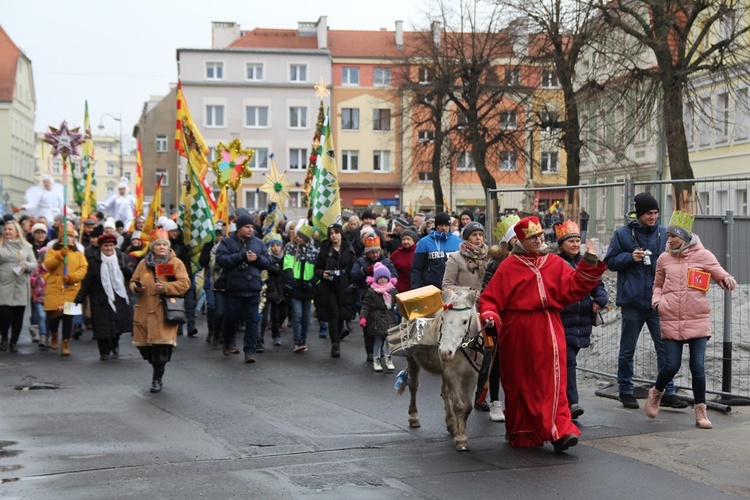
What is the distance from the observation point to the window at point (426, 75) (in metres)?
42.3

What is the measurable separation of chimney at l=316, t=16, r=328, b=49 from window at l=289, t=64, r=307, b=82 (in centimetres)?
236

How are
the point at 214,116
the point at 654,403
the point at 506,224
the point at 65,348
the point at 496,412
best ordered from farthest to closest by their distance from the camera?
the point at 214,116
the point at 65,348
the point at 506,224
the point at 496,412
the point at 654,403

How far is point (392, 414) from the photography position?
33.3 ft

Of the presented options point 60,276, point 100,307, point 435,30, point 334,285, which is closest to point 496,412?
point 334,285

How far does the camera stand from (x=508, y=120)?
40.9 meters

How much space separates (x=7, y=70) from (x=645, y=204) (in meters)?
87.6

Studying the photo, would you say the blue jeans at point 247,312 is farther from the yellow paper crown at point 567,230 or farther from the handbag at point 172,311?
the yellow paper crown at point 567,230

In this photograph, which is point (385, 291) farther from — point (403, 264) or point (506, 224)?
point (506, 224)

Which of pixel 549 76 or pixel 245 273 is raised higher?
pixel 549 76

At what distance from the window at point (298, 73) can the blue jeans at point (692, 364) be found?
225ft

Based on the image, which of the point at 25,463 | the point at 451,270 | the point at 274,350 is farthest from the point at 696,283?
the point at 274,350

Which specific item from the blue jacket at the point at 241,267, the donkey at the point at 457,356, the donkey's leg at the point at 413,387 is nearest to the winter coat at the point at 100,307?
the blue jacket at the point at 241,267

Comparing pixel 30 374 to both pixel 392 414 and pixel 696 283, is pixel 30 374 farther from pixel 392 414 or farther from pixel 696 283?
pixel 696 283

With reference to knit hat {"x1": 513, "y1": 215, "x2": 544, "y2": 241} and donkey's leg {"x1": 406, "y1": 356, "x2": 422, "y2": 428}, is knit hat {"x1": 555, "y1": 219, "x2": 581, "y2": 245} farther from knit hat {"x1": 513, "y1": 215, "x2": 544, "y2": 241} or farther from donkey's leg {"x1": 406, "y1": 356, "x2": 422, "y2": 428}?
donkey's leg {"x1": 406, "y1": 356, "x2": 422, "y2": 428}
